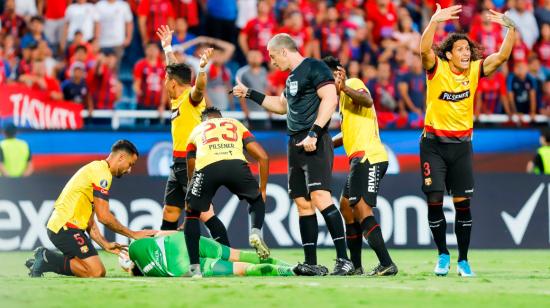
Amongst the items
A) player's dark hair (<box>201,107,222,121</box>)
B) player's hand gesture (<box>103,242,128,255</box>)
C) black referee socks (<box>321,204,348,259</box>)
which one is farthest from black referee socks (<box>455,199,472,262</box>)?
player's hand gesture (<box>103,242,128,255</box>)

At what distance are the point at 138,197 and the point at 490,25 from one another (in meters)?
8.03

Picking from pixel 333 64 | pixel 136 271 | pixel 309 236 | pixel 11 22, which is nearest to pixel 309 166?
pixel 309 236

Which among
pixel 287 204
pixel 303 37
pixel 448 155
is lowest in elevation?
pixel 287 204

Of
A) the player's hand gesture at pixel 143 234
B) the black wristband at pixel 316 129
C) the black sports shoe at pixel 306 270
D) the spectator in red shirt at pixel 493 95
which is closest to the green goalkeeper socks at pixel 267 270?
the black sports shoe at pixel 306 270

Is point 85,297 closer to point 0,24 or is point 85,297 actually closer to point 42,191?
point 42,191

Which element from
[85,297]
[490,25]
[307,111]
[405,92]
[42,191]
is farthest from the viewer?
[490,25]

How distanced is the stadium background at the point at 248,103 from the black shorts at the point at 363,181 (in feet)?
18.3

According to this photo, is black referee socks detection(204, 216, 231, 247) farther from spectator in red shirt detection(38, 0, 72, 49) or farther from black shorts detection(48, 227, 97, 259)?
spectator in red shirt detection(38, 0, 72, 49)

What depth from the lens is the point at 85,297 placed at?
363 inches

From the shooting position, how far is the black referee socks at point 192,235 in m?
11.2

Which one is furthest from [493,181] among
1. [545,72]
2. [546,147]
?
[545,72]

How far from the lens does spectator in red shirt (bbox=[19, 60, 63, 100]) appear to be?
19.4m

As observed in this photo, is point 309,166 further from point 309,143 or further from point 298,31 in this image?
point 298,31

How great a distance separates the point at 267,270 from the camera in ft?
38.3
